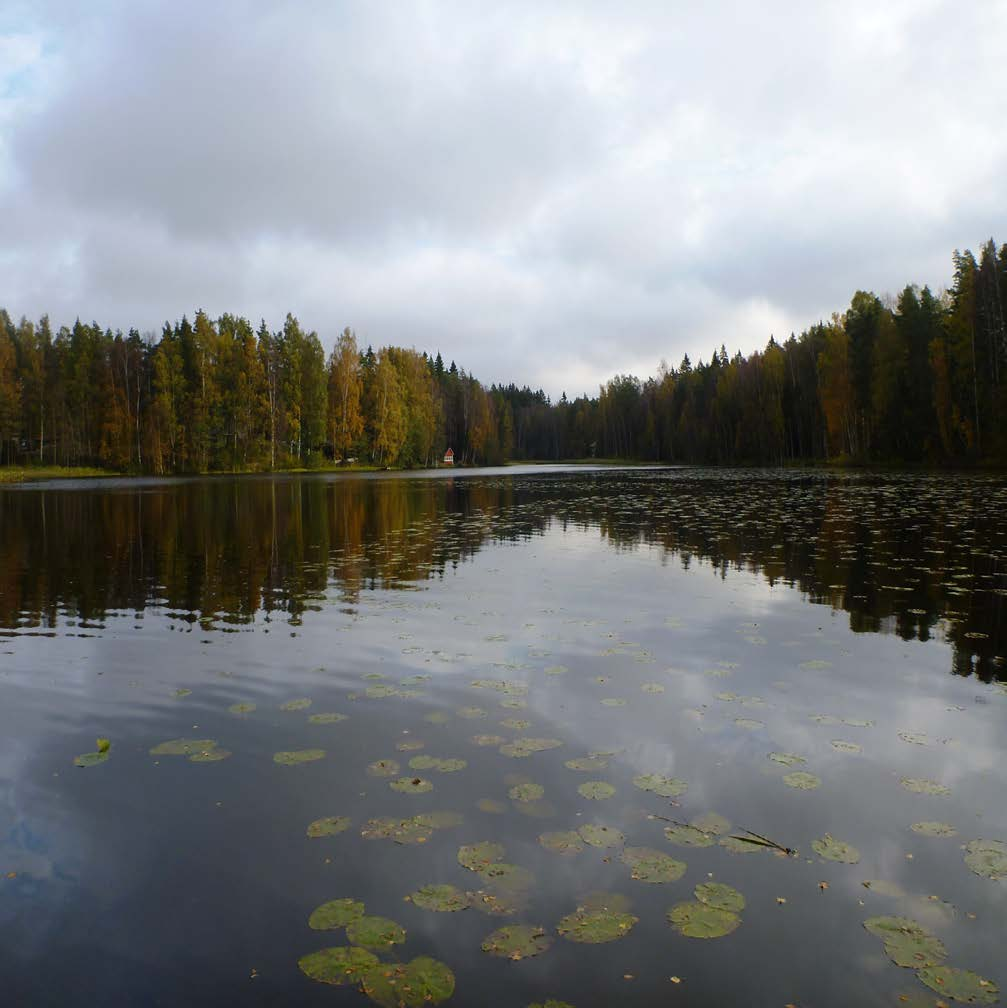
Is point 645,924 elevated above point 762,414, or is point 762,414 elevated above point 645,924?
point 762,414

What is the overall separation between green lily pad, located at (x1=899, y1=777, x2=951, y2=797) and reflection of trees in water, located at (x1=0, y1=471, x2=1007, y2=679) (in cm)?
365

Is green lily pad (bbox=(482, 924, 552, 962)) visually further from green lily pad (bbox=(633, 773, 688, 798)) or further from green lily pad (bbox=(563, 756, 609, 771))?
green lily pad (bbox=(563, 756, 609, 771))

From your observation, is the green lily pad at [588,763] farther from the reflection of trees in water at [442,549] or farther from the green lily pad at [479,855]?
the reflection of trees in water at [442,549]

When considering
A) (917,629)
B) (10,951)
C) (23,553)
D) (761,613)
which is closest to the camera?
(10,951)

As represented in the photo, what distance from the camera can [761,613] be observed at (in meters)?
11.6

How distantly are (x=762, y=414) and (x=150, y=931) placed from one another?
10991 cm

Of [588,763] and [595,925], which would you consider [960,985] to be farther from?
[588,763]

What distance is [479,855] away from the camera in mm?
4676

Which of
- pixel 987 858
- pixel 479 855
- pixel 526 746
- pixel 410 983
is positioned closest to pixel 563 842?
pixel 479 855

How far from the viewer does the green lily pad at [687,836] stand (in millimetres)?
4785

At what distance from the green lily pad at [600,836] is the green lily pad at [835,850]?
1285mm

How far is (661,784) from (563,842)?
1208 mm

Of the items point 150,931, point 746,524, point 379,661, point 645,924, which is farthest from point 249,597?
point 746,524

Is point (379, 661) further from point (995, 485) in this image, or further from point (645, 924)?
point (995, 485)
